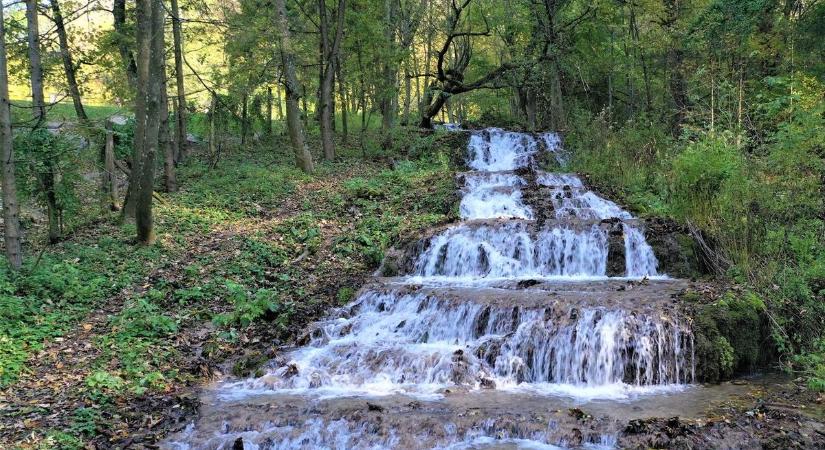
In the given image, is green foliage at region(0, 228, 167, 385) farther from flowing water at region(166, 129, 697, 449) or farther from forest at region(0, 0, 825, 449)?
flowing water at region(166, 129, 697, 449)

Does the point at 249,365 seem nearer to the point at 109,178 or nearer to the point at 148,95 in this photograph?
the point at 148,95

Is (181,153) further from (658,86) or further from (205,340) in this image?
(658,86)

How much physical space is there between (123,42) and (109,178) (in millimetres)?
3521

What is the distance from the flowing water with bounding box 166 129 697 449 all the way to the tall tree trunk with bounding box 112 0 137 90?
31.3 ft

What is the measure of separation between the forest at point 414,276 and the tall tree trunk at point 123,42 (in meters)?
0.09

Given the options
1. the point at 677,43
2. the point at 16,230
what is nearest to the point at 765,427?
the point at 16,230

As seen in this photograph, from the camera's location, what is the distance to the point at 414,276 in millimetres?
10250

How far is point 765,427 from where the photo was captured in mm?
4711

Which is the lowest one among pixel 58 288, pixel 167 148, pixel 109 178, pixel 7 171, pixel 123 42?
pixel 58 288

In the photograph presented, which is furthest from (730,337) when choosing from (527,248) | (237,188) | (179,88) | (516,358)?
(179,88)

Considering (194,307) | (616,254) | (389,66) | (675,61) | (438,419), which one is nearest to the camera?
(438,419)

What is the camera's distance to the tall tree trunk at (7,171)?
7117mm

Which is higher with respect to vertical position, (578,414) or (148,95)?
(148,95)

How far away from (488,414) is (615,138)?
41.5ft
